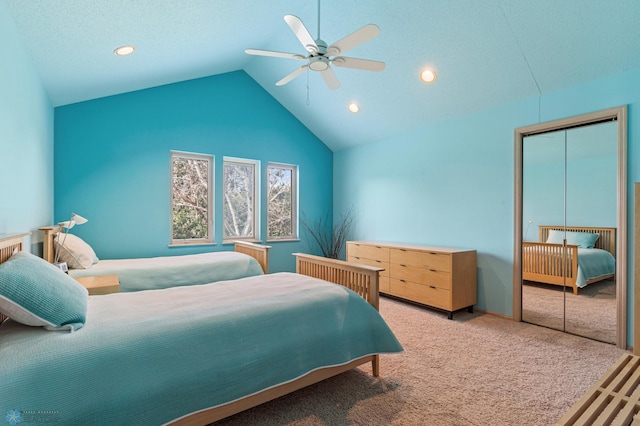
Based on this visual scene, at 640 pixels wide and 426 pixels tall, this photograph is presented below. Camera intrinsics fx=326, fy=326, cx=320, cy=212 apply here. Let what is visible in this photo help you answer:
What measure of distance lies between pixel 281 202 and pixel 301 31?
3463 millimetres

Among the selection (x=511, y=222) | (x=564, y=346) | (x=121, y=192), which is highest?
(x=121, y=192)

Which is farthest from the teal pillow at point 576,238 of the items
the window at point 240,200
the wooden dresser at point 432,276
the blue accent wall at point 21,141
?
the blue accent wall at point 21,141

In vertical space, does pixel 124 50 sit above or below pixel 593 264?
above

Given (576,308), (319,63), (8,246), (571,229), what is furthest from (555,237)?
(8,246)

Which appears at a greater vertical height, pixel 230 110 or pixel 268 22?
pixel 268 22

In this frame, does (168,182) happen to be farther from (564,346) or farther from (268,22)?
(564,346)

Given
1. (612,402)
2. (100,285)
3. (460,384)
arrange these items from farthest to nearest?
(100,285), (460,384), (612,402)

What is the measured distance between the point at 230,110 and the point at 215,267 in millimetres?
2441

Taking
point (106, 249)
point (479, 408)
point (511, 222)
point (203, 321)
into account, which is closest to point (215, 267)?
point (106, 249)

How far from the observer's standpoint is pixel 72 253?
293 cm

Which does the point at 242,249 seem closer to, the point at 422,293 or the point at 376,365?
the point at 422,293

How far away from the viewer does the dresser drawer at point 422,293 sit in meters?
3.59

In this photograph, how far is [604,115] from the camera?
290 cm

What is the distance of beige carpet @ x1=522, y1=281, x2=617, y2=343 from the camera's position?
9.59 ft
